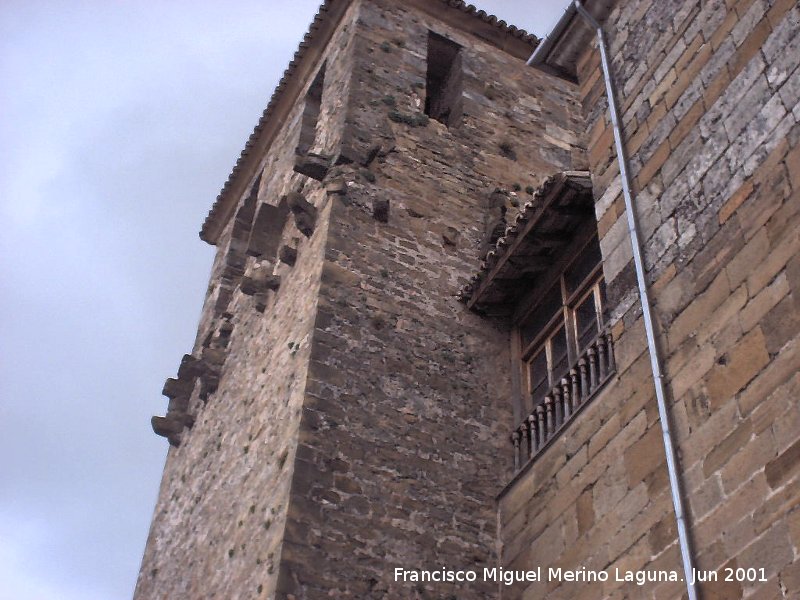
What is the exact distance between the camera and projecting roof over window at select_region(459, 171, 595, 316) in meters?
8.44

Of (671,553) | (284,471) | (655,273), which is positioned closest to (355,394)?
(284,471)

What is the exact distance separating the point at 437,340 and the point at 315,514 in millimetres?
2309

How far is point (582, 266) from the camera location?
28.3ft

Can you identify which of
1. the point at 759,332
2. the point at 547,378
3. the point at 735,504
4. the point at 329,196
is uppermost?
the point at 329,196

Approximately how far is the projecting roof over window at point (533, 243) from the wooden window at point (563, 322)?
0.20 meters

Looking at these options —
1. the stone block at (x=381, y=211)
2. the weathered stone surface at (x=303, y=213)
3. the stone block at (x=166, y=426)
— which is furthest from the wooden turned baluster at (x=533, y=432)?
the stone block at (x=166, y=426)

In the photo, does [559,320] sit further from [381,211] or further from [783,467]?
[783,467]

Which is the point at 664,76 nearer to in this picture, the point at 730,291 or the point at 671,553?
the point at 730,291

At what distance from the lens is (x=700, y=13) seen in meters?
6.54

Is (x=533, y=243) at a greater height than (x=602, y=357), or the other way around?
(x=533, y=243)

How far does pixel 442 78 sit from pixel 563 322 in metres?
5.81

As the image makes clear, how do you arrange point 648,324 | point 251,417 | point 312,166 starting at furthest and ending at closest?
point 312,166 → point 251,417 → point 648,324

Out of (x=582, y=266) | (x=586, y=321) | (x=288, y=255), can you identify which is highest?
(x=288, y=255)

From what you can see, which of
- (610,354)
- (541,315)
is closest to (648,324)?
(610,354)
